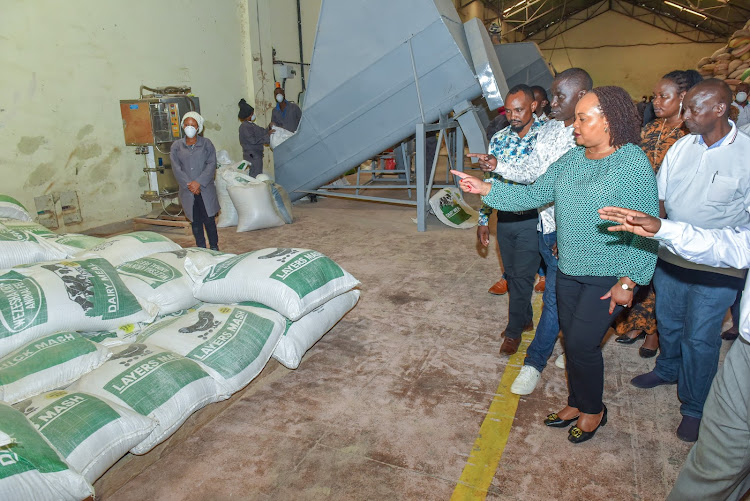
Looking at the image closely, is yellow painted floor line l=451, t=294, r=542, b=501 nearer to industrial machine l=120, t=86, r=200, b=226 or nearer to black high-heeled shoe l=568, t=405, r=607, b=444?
black high-heeled shoe l=568, t=405, r=607, b=444

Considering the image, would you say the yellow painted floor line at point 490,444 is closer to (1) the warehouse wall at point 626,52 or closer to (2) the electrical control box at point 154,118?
(2) the electrical control box at point 154,118

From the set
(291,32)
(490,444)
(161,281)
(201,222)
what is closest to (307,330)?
(161,281)

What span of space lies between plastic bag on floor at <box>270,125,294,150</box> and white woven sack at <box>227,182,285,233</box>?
124cm

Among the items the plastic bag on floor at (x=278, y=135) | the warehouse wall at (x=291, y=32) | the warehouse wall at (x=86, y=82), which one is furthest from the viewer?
the warehouse wall at (x=291, y=32)

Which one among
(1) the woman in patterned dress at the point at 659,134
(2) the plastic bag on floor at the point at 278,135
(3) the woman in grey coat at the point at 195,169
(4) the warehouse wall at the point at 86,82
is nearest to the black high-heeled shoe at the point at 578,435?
(1) the woman in patterned dress at the point at 659,134

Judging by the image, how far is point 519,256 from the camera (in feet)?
9.57

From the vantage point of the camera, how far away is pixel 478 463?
2.17m

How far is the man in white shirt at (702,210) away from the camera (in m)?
2.09

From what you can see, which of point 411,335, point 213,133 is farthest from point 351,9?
point 411,335

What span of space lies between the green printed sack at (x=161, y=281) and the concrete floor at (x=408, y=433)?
0.66 m

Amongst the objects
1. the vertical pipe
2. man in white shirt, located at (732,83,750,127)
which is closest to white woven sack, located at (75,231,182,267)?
man in white shirt, located at (732,83,750,127)

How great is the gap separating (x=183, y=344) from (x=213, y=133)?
6.10 m

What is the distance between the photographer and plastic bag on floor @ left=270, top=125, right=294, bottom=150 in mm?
7207

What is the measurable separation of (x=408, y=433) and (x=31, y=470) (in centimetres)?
143
